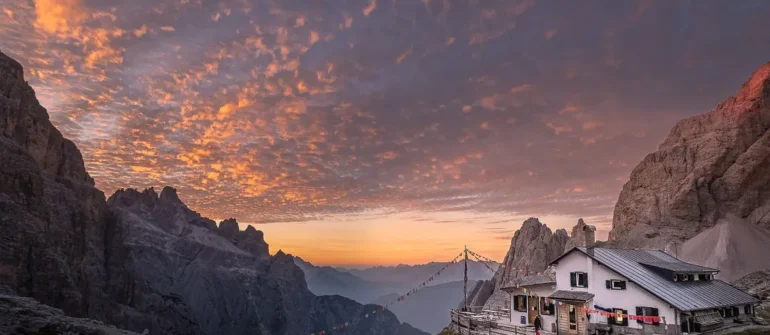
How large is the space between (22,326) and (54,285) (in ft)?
401

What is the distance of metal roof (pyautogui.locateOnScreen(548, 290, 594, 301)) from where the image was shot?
44844 mm

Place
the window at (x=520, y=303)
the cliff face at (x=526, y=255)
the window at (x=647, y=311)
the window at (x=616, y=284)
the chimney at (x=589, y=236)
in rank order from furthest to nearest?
the cliff face at (x=526, y=255) → the window at (x=520, y=303) → the chimney at (x=589, y=236) → the window at (x=616, y=284) → the window at (x=647, y=311)

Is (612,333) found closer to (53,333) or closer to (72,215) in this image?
(53,333)

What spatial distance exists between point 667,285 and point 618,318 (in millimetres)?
6129

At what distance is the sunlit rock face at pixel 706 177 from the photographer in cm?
13462

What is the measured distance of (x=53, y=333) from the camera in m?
26.4

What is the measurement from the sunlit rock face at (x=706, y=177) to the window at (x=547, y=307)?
103057 mm

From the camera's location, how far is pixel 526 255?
14888 centimetres

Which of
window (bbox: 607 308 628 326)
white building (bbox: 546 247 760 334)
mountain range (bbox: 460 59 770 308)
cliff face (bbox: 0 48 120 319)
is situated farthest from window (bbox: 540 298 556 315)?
cliff face (bbox: 0 48 120 319)

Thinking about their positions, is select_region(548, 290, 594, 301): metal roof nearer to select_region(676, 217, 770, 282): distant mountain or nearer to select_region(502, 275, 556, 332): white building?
select_region(502, 275, 556, 332): white building

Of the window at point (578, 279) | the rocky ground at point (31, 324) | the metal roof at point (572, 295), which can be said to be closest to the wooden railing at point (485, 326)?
the metal roof at point (572, 295)

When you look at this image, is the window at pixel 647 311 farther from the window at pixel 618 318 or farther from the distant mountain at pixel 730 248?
the distant mountain at pixel 730 248

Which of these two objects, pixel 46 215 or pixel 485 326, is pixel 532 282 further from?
pixel 46 215

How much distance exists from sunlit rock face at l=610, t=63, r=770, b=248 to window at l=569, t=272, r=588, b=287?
104m
